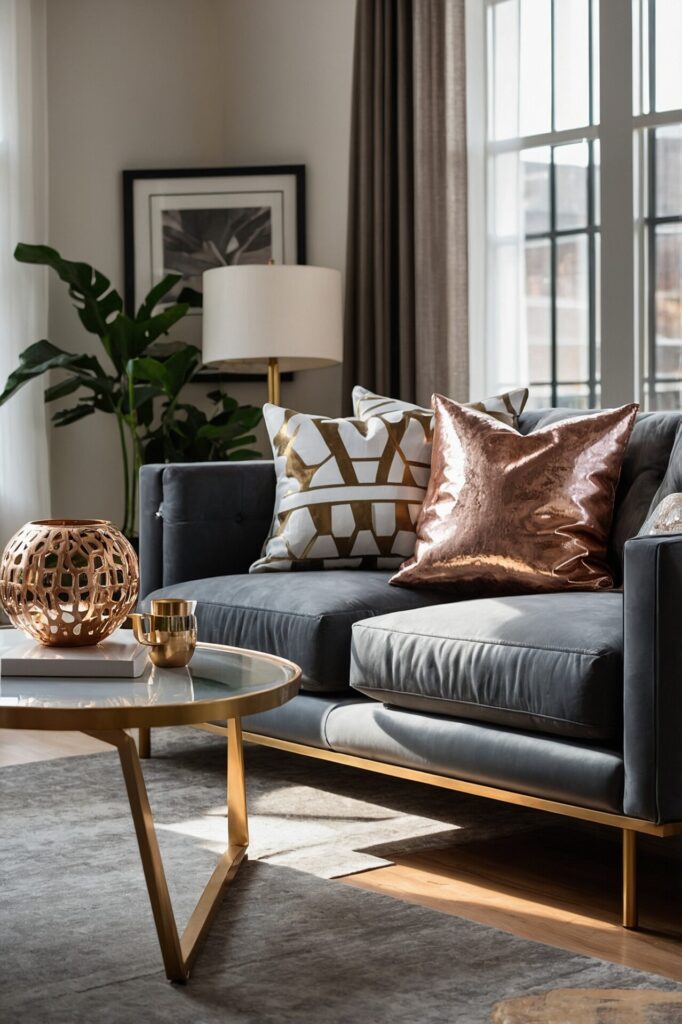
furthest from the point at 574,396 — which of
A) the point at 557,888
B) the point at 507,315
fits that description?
the point at 557,888

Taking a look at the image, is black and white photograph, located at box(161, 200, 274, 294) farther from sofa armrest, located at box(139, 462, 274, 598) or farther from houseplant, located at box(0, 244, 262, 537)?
sofa armrest, located at box(139, 462, 274, 598)

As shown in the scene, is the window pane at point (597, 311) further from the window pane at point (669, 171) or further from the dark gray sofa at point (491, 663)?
the dark gray sofa at point (491, 663)

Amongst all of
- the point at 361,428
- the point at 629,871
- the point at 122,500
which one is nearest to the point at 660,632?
the point at 629,871

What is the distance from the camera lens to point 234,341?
15.1 ft

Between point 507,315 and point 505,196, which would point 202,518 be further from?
point 505,196

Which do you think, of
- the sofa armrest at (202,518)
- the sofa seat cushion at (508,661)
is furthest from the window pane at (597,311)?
the sofa seat cushion at (508,661)

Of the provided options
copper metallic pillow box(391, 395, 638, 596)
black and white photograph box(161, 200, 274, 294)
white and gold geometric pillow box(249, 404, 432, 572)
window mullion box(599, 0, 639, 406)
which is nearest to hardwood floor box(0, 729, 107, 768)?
white and gold geometric pillow box(249, 404, 432, 572)

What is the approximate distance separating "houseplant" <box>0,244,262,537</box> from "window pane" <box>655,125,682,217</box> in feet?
5.51

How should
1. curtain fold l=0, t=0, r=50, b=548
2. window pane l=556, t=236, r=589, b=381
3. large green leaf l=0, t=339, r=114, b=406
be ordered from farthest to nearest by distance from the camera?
curtain fold l=0, t=0, r=50, b=548 < large green leaf l=0, t=339, r=114, b=406 < window pane l=556, t=236, r=589, b=381

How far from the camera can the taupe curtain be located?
4.66 metres

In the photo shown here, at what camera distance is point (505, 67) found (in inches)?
188

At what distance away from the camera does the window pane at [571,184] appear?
4.59 meters

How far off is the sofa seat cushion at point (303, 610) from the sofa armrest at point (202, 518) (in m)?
0.24

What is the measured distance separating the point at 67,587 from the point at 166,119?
3963mm
